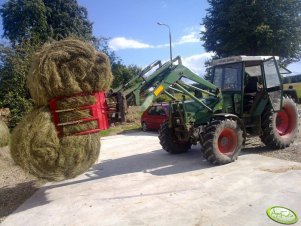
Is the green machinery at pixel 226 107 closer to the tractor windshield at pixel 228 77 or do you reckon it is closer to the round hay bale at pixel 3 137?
the tractor windshield at pixel 228 77

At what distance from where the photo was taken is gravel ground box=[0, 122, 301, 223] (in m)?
7.50

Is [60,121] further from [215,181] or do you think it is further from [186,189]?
[215,181]

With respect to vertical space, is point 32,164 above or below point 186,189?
above

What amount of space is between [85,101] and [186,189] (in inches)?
103

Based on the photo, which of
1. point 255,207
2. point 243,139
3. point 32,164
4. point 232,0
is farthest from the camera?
point 232,0

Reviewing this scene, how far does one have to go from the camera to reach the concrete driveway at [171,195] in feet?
19.5

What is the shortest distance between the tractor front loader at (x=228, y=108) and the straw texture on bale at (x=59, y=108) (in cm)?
216

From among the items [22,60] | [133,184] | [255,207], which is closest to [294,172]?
[255,207]

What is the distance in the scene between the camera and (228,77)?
403 inches

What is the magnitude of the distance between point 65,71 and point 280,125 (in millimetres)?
6912

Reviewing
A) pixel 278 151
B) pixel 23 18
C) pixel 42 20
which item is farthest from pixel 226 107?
pixel 23 18

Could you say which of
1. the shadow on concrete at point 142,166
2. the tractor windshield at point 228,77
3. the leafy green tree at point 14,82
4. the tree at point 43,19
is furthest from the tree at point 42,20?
the tractor windshield at point 228,77

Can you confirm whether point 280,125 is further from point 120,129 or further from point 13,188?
point 120,129

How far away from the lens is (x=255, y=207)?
600 centimetres
